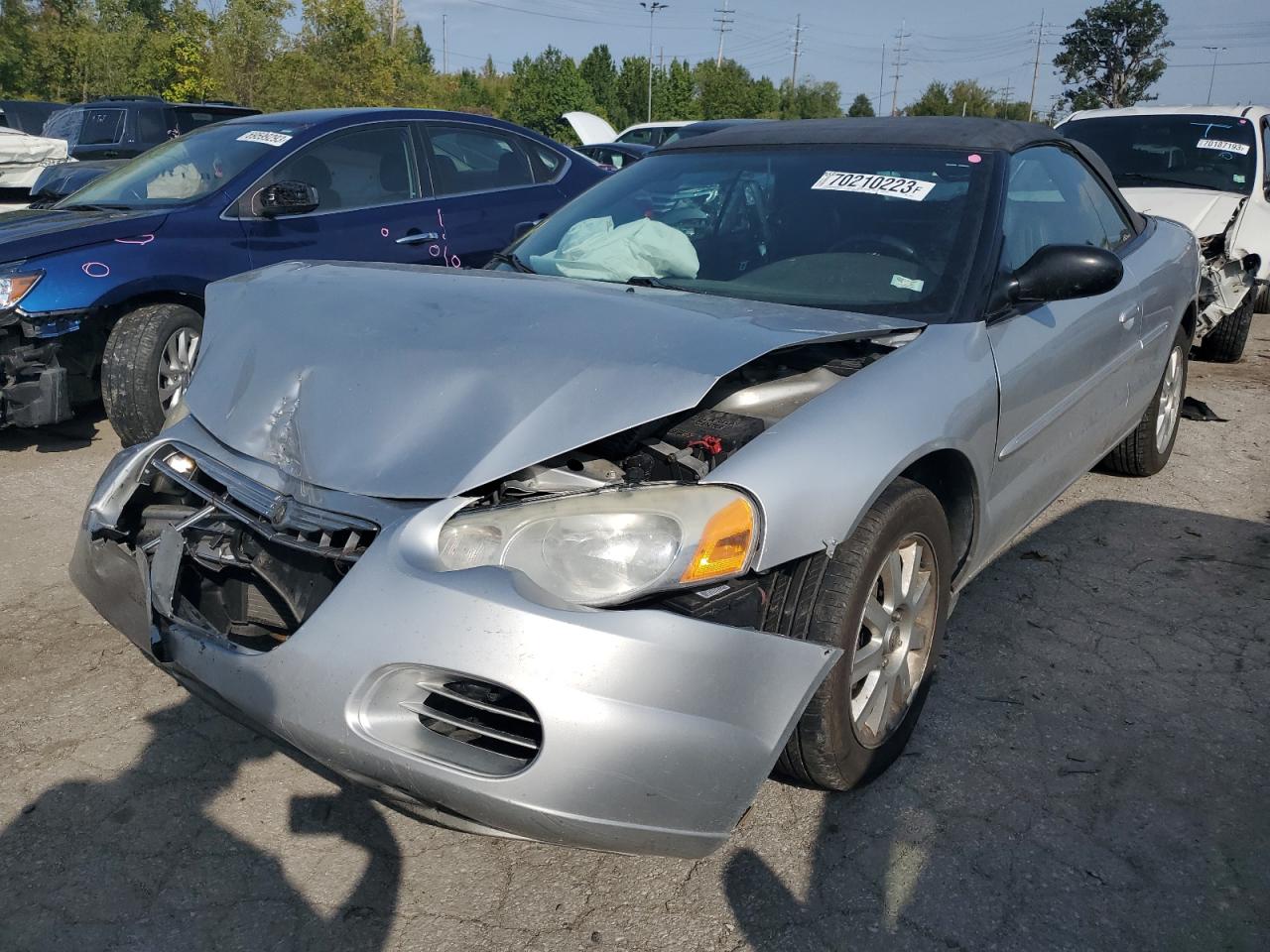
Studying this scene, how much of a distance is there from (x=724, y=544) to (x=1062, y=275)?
1.46m

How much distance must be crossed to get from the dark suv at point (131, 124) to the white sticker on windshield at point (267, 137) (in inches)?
262

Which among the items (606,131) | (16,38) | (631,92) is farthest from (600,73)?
(606,131)

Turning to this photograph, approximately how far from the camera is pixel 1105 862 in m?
Result: 2.29

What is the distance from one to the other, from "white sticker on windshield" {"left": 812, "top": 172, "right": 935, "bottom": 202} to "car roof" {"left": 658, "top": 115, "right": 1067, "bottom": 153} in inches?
7.3

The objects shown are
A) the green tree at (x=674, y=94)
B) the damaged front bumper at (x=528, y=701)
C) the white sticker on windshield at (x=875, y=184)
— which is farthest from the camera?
the green tree at (x=674, y=94)

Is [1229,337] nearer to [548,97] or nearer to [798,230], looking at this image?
[798,230]

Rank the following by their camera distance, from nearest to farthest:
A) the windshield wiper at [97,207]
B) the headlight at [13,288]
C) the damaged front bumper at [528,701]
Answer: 1. the damaged front bumper at [528,701]
2. the headlight at [13,288]
3. the windshield wiper at [97,207]

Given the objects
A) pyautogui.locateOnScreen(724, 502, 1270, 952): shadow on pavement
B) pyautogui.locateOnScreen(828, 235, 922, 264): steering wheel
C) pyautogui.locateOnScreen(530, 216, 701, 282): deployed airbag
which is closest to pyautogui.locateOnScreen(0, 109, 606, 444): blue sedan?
pyautogui.locateOnScreen(530, 216, 701, 282): deployed airbag

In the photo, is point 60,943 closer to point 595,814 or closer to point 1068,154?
point 595,814

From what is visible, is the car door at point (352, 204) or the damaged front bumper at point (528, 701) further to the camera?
the car door at point (352, 204)

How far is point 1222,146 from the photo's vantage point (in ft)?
26.1

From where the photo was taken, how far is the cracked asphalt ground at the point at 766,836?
2104mm

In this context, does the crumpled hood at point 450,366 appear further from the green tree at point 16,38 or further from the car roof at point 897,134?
the green tree at point 16,38

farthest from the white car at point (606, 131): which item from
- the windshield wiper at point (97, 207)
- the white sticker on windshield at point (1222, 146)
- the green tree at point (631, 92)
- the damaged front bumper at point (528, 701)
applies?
the green tree at point (631, 92)
